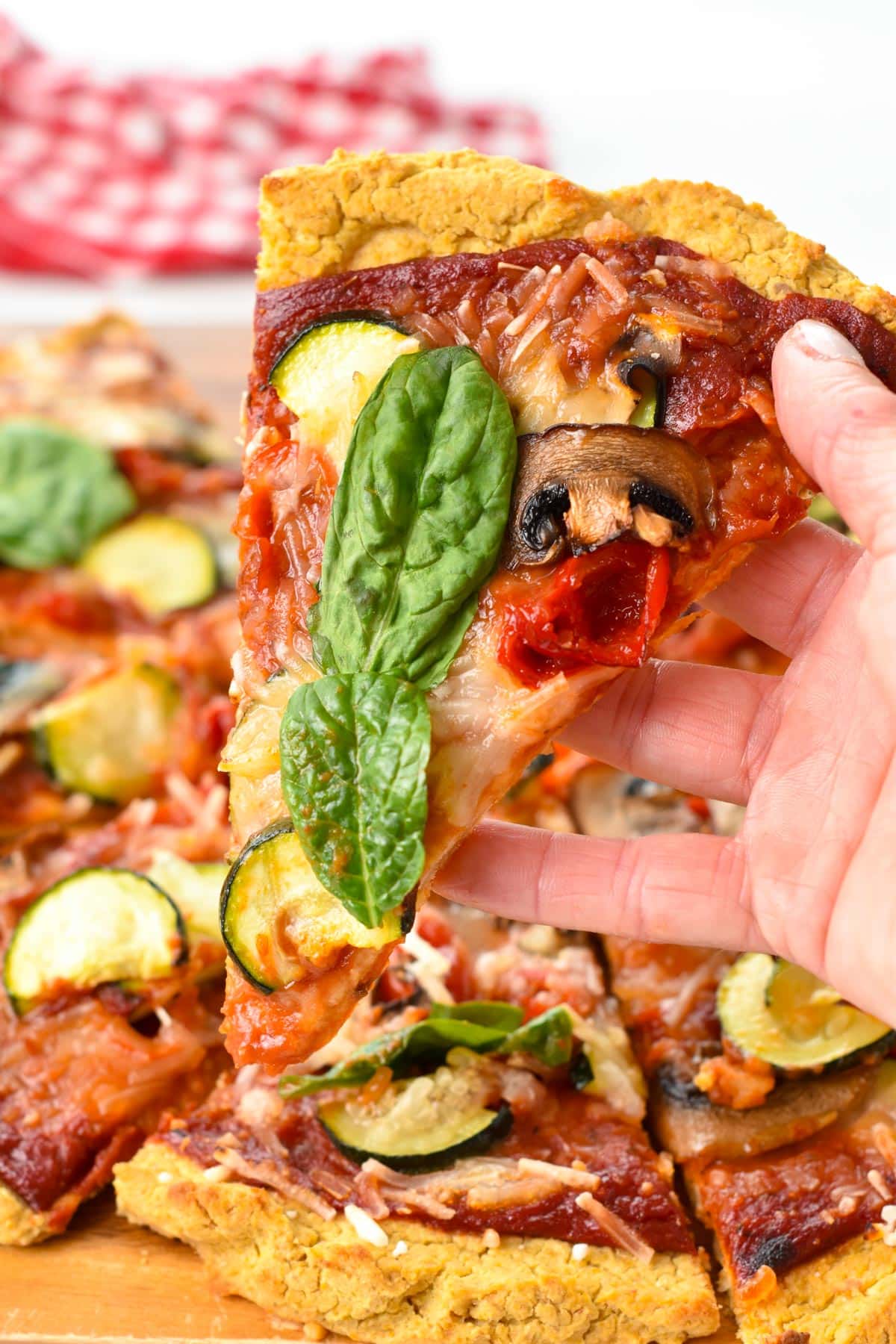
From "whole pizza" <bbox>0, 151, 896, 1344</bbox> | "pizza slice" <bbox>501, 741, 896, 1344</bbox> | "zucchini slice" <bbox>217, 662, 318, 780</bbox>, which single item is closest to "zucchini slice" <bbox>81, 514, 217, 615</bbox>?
"whole pizza" <bbox>0, 151, 896, 1344</bbox>

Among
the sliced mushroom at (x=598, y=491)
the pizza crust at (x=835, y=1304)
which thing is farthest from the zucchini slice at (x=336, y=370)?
the pizza crust at (x=835, y=1304)

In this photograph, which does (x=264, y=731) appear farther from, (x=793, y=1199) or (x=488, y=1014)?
(x=793, y=1199)

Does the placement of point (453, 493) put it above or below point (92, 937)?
above

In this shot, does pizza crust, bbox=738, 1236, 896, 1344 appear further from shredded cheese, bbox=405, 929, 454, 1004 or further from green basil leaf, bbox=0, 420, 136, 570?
green basil leaf, bbox=0, 420, 136, 570

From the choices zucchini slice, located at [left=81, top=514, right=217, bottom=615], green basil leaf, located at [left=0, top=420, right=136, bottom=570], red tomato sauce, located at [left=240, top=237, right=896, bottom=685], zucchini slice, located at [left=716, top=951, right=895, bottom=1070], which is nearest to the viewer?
red tomato sauce, located at [left=240, top=237, right=896, bottom=685]

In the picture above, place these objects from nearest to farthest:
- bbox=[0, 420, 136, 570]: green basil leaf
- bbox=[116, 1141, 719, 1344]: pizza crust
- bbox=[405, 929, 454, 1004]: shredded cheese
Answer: bbox=[116, 1141, 719, 1344]: pizza crust
bbox=[405, 929, 454, 1004]: shredded cheese
bbox=[0, 420, 136, 570]: green basil leaf

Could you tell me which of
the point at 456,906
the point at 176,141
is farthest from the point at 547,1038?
A: the point at 176,141

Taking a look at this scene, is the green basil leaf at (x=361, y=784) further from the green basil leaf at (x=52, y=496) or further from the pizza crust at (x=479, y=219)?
the green basil leaf at (x=52, y=496)
